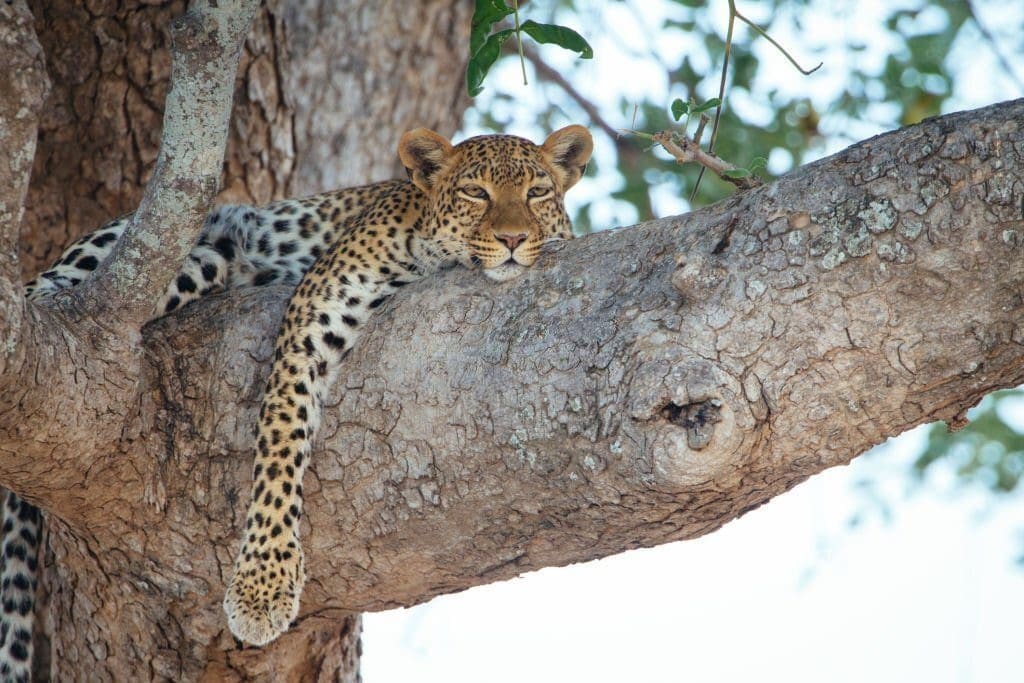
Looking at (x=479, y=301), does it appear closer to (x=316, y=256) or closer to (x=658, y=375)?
(x=658, y=375)

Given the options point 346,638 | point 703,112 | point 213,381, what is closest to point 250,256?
point 213,381

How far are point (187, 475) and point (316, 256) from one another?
1791mm

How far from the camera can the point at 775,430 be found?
368 centimetres

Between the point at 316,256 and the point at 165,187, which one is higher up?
the point at 316,256

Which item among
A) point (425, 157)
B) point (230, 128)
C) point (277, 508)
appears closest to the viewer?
point (277, 508)

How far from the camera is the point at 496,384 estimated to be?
4180 millimetres

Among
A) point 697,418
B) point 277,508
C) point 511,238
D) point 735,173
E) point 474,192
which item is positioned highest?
point 474,192

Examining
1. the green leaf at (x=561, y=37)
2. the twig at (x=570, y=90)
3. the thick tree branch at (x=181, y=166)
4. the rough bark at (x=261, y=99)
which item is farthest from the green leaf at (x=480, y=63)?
the twig at (x=570, y=90)

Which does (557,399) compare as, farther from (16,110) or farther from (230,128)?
(230,128)

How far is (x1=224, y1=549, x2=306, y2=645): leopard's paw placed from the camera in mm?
4480

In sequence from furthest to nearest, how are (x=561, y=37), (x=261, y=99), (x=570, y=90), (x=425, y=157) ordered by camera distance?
(x=570, y=90)
(x=261, y=99)
(x=425, y=157)
(x=561, y=37)

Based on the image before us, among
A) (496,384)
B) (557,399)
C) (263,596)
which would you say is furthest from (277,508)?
(557,399)

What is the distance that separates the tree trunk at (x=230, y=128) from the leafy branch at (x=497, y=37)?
4.81 feet

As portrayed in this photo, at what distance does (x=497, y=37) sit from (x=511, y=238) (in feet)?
4.02
